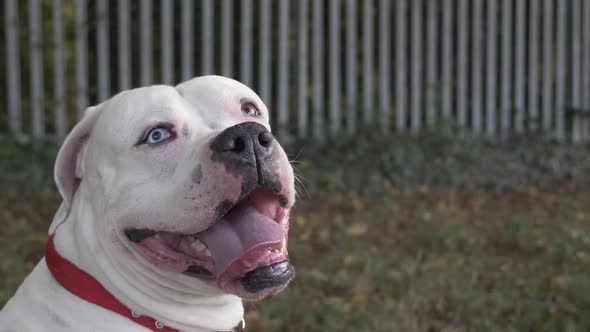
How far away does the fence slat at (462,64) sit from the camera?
29.8 ft

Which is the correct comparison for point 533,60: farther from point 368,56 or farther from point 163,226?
point 163,226

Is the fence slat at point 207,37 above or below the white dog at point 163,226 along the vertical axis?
below

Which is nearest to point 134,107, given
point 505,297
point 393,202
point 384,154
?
point 505,297

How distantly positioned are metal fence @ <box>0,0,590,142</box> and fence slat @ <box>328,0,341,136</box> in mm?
14

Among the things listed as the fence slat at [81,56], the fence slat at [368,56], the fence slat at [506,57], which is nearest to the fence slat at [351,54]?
the fence slat at [368,56]

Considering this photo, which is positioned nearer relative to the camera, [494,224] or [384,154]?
[494,224]

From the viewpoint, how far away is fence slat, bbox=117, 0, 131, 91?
7.76 meters

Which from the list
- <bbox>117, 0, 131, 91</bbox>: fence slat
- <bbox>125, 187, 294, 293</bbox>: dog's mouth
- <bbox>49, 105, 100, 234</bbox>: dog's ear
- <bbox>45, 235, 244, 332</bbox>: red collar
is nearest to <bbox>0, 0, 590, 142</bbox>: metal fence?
<bbox>117, 0, 131, 91</bbox>: fence slat

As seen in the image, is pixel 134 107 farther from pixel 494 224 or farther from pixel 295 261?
pixel 494 224

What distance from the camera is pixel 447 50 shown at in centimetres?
904

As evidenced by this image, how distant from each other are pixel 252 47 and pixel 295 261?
4.24 m

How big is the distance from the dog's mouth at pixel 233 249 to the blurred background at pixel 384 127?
139cm

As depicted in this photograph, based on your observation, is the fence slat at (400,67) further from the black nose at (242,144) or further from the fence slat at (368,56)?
the black nose at (242,144)

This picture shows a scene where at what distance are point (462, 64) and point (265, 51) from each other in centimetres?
246
